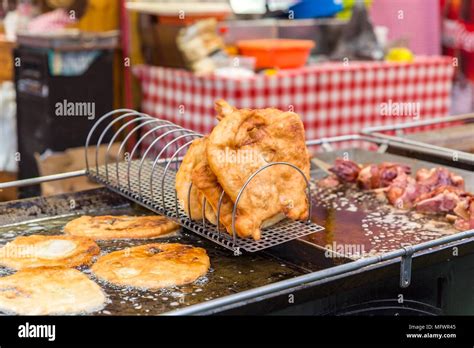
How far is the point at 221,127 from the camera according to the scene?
265 cm

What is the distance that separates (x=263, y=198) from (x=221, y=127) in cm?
31

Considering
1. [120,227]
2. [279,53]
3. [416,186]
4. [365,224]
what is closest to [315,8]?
[279,53]

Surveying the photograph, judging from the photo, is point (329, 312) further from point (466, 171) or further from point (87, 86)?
point (87, 86)

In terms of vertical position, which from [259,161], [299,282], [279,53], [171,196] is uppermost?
[279,53]

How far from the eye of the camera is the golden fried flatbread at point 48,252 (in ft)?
8.77

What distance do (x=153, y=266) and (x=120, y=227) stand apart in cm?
47

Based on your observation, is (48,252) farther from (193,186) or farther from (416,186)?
(416,186)

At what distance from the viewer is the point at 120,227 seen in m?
3.02

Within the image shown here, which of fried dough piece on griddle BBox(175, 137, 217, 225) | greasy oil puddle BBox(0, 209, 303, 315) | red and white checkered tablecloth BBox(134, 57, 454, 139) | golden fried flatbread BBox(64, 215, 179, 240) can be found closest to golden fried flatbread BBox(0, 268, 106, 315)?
greasy oil puddle BBox(0, 209, 303, 315)

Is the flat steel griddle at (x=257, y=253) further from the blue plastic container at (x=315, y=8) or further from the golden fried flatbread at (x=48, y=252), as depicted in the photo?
the blue plastic container at (x=315, y=8)

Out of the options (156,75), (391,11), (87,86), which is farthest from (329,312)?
(391,11)

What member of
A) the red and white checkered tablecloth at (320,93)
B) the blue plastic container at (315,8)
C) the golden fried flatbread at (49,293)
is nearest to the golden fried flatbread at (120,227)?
the golden fried flatbread at (49,293)

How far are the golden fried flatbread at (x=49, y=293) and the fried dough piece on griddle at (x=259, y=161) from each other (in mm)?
573

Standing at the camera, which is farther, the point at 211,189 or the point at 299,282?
the point at 211,189
